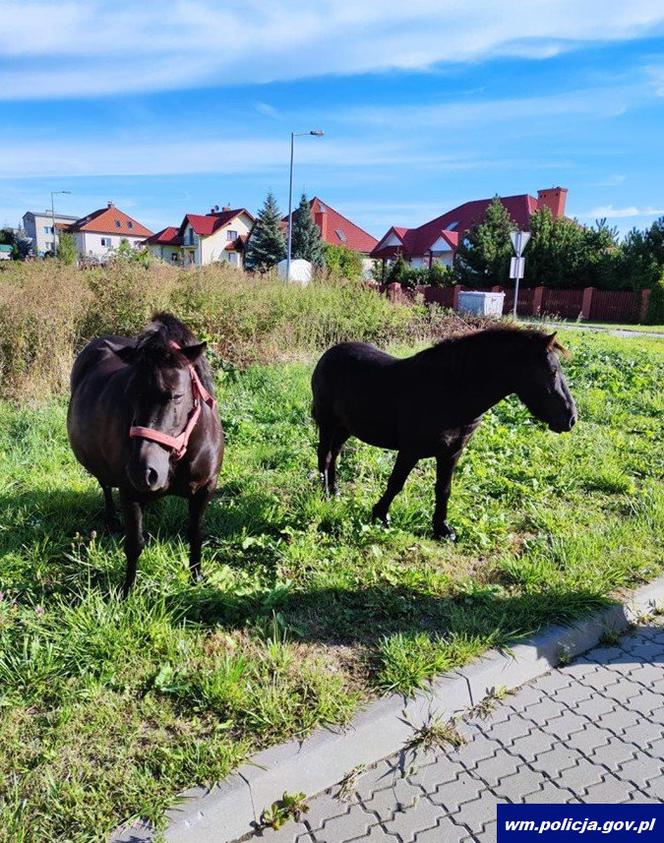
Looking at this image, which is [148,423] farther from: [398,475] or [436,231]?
[436,231]

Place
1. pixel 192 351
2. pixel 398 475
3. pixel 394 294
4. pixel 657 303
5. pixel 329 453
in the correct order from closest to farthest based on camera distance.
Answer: pixel 192 351 < pixel 398 475 < pixel 329 453 < pixel 394 294 < pixel 657 303

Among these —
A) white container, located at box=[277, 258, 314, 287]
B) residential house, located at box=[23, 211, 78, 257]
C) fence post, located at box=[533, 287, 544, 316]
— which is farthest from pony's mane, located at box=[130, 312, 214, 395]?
residential house, located at box=[23, 211, 78, 257]

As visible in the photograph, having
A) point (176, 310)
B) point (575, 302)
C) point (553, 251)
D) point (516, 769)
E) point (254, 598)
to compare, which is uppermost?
point (553, 251)

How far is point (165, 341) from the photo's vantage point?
291cm

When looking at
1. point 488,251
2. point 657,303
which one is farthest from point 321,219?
point 657,303

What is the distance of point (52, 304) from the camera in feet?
27.8

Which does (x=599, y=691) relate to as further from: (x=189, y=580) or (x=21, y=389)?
(x=21, y=389)

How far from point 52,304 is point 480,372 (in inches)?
275

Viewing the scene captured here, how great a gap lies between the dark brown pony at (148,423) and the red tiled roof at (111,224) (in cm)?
8803

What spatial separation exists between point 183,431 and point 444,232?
53.0 metres

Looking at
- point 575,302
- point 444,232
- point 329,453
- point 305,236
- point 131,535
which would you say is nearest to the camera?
point 131,535

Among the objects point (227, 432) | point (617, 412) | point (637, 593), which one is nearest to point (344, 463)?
point (227, 432)

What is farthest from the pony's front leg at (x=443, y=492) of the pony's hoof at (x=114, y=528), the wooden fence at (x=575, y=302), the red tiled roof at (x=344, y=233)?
the red tiled roof at (x=344, y=233)

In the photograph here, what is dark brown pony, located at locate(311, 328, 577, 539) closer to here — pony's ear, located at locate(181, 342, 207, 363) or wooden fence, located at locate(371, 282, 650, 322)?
pony's ear, located at locate(181, 342, 207, 363)
